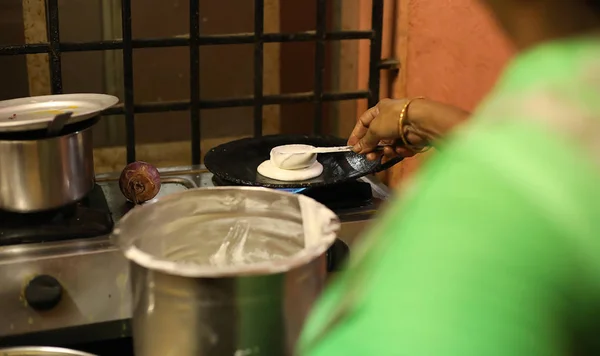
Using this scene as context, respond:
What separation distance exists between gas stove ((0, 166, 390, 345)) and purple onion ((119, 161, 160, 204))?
0.26ft

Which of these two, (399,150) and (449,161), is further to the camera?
(399,150)

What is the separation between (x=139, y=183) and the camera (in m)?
1.13

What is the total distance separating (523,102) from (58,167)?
30.5 inches

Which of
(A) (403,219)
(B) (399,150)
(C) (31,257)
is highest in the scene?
(A) (403,219)

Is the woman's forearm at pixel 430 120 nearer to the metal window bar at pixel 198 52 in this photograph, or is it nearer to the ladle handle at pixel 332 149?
the ladle handle at pixel 332 149

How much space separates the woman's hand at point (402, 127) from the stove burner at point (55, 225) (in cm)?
42

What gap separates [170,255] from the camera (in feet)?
2.86

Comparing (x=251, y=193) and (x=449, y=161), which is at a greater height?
(x=449, y=161)

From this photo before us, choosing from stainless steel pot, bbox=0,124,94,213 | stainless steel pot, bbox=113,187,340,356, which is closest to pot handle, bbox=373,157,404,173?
stainless steel pot, bbox=113,187,340,356

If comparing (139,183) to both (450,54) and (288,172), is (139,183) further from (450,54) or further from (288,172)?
(450,54)

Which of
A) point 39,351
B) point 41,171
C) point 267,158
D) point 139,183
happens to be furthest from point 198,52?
point 39,351

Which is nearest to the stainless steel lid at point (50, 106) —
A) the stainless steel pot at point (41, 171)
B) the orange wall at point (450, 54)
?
the stainless steel pot at point (41, 171)

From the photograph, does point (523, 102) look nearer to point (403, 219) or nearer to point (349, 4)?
point (403, 219)

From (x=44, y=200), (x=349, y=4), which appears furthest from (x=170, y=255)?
(x=349, y=4)
